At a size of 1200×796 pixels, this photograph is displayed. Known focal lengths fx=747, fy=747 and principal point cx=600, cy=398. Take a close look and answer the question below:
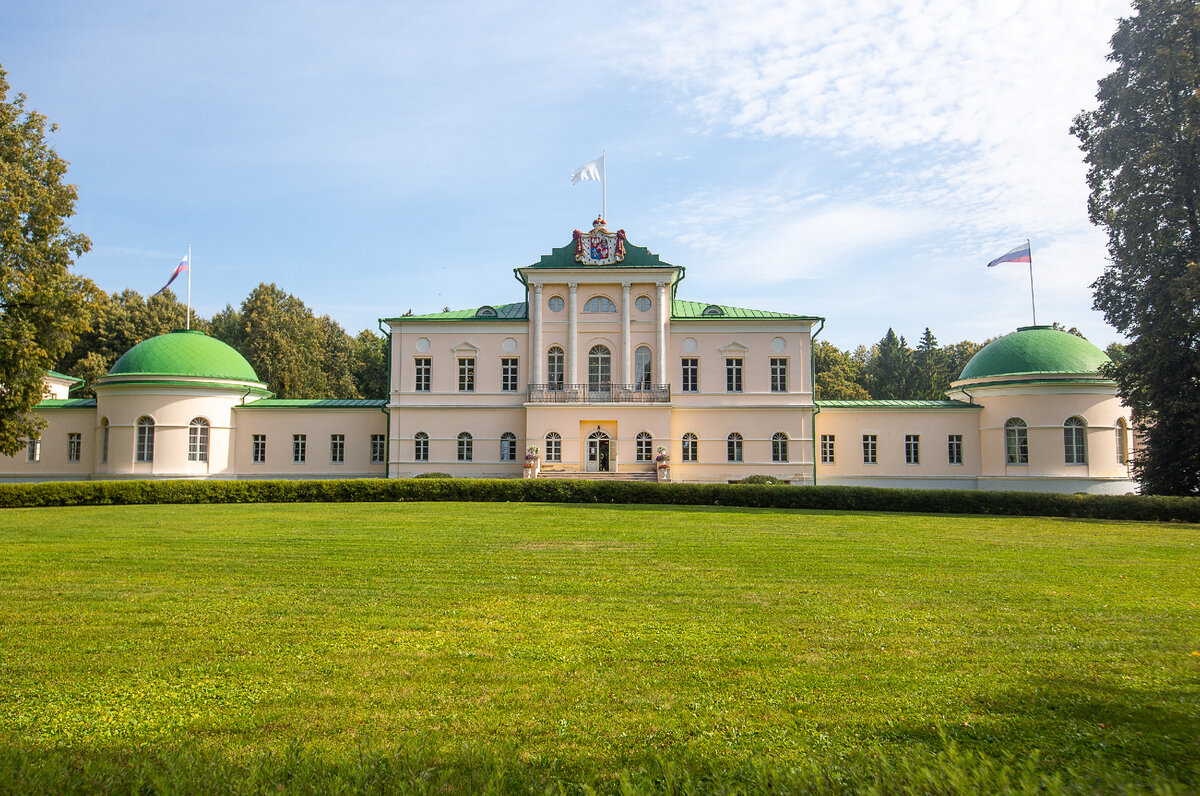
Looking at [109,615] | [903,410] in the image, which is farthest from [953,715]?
[903,410]

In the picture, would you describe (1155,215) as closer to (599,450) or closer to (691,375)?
(691,375)

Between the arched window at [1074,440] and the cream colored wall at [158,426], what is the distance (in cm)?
4209

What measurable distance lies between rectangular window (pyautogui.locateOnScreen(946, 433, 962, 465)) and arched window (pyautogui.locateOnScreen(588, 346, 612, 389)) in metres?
18.2

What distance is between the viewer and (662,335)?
38.4 meters

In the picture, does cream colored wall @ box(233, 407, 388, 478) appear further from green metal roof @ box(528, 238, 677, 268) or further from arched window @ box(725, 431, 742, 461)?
arched window @ box(725, 431, 742, 461)

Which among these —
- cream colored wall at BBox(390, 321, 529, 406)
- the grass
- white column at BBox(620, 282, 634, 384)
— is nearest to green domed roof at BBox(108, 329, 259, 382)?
cream colored wall at BBox(390, 321, 529, 406)

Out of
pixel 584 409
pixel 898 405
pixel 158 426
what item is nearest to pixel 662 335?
pixel 584 409

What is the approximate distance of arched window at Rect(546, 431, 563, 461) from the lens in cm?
3775

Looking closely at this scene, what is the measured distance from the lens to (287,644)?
7.23 meters

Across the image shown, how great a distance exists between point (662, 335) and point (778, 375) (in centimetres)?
643

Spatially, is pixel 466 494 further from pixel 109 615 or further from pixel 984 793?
pixel 984 793

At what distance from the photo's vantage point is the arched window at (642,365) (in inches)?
1528

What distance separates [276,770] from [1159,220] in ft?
103

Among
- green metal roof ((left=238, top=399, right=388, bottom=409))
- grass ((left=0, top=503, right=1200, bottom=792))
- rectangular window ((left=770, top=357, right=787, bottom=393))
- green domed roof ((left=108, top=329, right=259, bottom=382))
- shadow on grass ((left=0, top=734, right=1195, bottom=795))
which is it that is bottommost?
grass ((left=0, top=503, right=1200, bottom=792))
